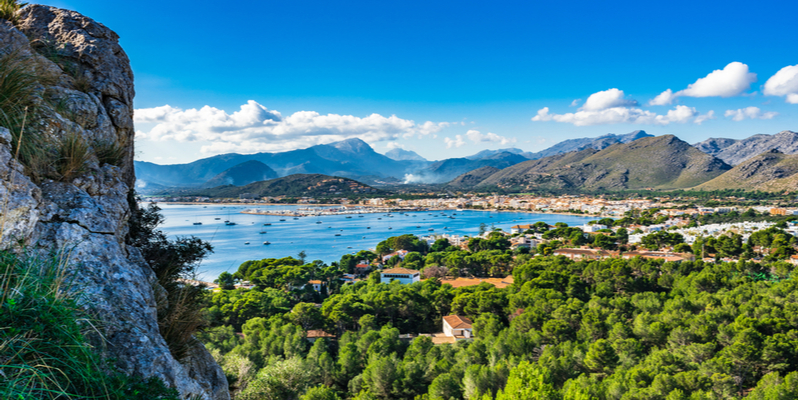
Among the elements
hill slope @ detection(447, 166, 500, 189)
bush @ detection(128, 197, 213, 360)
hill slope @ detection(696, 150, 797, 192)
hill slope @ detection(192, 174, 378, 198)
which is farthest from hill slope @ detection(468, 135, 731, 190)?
bush @ detection(128, 197, 213, 360)

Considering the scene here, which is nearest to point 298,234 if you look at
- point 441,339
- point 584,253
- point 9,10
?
point 584,253

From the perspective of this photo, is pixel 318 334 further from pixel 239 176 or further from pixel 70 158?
pixel 239 176

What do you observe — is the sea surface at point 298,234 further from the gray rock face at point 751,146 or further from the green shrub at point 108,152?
the gray rock face at point 751,146

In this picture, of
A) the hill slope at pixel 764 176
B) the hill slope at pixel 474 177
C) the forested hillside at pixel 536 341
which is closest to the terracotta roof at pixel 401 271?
the forested hillside at pixel 536 341

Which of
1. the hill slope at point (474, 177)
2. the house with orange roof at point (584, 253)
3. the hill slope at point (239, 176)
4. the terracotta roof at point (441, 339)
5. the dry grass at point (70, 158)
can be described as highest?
the hill slope at point (239, 176)

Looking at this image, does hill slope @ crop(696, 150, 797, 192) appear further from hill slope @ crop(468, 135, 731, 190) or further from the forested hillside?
the forested hillside

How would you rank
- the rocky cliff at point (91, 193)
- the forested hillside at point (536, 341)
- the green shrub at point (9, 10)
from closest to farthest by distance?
the rocky cliff at point (91, 193), the green shrub at point (9, 10), the forested hillside at point (536, 341)

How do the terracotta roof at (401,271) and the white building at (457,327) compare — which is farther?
the terracotta roof at (401,271)
